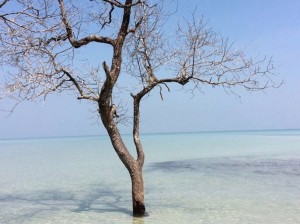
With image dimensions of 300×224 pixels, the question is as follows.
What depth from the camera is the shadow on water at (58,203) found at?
32.3ft

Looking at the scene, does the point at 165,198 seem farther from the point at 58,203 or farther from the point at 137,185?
the point at 137,185

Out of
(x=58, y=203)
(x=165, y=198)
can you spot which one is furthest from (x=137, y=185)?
(x=58, y=203)

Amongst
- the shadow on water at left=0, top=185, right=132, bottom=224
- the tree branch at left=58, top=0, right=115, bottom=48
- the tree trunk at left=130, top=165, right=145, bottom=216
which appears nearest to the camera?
the tree branch at left=58, top=0, right=115, bottom=48

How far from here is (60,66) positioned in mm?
8625

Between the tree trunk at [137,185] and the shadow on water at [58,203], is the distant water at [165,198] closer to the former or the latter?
the shadow on water at [58,203]

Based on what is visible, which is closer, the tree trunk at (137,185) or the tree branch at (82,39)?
the tree branch at (82,39)

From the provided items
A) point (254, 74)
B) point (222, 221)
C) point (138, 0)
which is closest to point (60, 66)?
point (138, 0)

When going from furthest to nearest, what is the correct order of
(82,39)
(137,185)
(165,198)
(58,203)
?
(165,198) < (58,203) < (137,185) < (82,39)

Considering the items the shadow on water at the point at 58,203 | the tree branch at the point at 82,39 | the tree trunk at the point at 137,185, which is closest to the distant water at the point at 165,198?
the shadow on water at the point at 58,203

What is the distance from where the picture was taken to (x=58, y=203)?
11312mm

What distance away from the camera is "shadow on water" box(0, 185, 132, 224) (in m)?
9.84

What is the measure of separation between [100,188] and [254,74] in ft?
26.0

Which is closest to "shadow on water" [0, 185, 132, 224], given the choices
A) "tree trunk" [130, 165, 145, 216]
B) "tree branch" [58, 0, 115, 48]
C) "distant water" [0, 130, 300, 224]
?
"distant water" [0, 130, 300, 224]

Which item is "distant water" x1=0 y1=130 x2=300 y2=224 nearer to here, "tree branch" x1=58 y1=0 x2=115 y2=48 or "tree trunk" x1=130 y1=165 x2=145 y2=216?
"tree trunk" x1=130 y1=165 x2=145 y2=216
